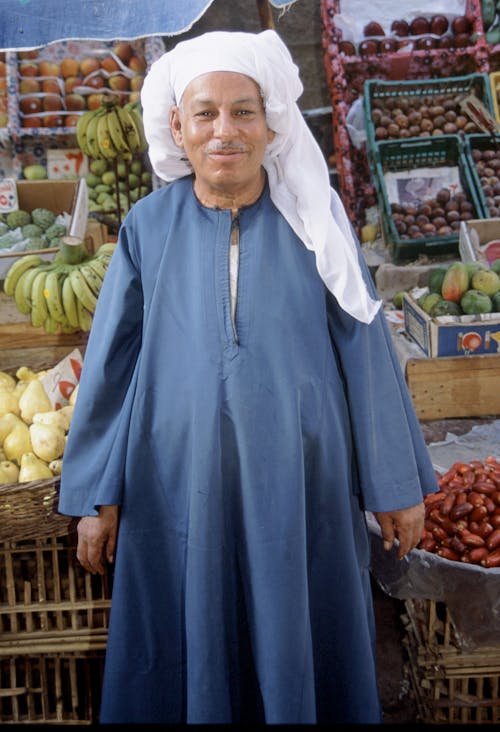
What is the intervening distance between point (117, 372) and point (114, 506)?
13.3 inches

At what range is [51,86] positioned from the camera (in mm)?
5352

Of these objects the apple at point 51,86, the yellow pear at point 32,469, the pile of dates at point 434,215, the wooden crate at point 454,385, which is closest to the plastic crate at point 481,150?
the pile of dates at point 434,215

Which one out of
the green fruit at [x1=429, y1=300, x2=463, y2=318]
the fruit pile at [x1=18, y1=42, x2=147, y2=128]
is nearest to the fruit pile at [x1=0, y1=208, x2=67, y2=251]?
the fruit pile at [x1=18, y1=42, x2=147, y2=128]

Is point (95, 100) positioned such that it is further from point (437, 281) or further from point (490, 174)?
point (437, 281)

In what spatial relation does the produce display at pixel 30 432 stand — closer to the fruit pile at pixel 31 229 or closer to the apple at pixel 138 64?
the fruit pile at pixel 31 229

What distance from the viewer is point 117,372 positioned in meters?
1.72

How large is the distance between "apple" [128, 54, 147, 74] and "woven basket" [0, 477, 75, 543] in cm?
442

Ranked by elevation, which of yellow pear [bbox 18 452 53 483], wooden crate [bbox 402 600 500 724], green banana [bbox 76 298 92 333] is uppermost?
green banana [bbox 76 298 92 333]

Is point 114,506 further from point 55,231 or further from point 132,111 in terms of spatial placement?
point 132,111

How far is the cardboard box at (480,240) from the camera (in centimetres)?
402

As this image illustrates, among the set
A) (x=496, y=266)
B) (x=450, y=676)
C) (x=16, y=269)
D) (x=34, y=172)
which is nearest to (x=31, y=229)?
(x=16, y=269)

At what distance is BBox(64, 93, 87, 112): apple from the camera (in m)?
5.37

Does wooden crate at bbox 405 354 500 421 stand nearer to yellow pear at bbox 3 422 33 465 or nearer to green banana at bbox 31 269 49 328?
green banana at bbox 31 269 49 328

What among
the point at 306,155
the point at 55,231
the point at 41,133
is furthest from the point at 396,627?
the point at 41,133
